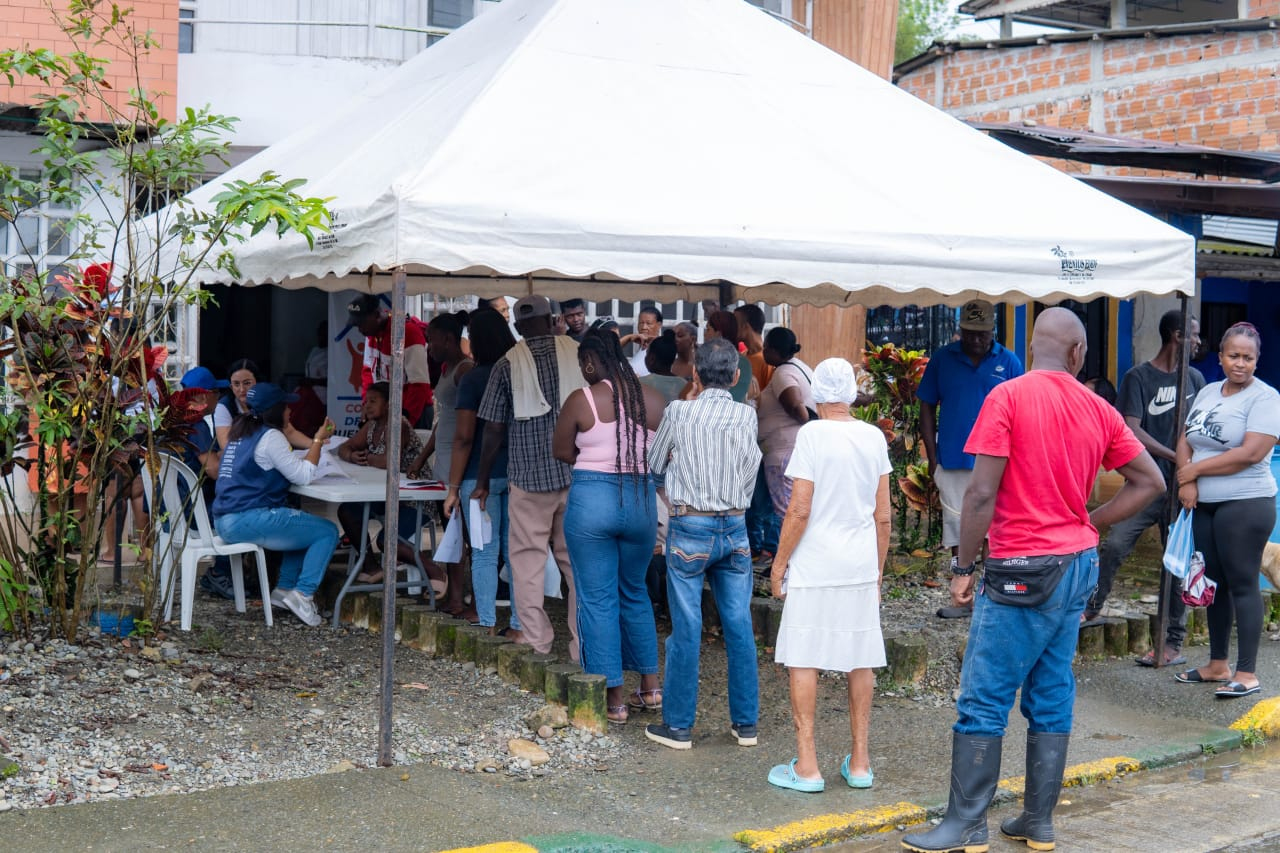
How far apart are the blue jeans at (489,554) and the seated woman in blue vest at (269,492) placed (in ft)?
3.26

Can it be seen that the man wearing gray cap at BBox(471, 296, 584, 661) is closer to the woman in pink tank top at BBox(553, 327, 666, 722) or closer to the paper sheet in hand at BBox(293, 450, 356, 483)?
the woman in pink tank top at BBox(553, 327, 666, 722)

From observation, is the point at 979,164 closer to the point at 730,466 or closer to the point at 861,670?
the point at 730,466

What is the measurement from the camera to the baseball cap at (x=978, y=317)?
851cm

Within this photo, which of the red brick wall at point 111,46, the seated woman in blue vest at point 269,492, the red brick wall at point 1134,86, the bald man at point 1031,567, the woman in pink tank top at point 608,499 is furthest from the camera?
the red brick wall at point 1134,86

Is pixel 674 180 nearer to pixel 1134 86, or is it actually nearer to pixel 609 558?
pixel 609 558

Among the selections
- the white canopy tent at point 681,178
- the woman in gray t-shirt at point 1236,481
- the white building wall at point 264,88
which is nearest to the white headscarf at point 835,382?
the white canopy tent at point 681,178

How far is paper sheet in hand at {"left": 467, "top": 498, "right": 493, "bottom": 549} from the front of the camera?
7.42m

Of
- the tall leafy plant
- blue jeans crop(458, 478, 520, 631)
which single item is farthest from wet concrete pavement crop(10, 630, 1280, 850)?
the tall leafy plant

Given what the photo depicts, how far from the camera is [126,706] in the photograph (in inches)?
244

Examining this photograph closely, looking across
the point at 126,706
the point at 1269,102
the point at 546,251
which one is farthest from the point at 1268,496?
the point at 1269,102

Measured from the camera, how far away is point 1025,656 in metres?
5.02

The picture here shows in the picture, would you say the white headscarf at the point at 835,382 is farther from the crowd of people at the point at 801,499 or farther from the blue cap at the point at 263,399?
the blue cap at the point at 263,399

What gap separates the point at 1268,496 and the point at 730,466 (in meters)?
3.12

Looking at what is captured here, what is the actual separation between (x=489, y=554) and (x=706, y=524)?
6.21 feet
